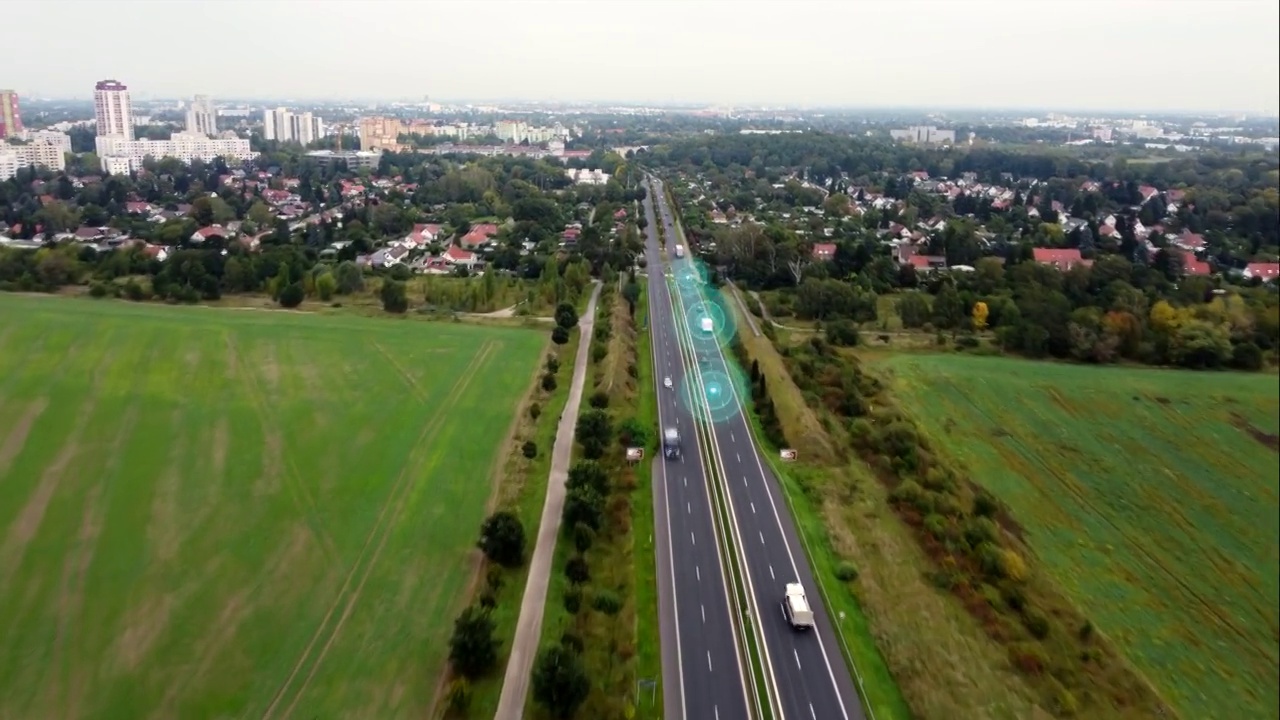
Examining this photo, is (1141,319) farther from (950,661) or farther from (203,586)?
(203,586)

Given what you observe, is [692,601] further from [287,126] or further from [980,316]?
[287,126]

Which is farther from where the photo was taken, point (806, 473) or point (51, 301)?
point (51, 301)

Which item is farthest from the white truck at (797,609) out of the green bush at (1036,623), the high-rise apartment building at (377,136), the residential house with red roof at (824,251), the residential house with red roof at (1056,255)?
the high-rise apartment building at (377,136)

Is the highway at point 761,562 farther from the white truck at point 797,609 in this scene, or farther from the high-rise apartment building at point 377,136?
the high-rise apartment building at point 377,136

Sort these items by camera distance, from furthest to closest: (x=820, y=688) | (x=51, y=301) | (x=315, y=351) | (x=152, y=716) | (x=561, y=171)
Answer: (x=561, y=171), (x=51, y=301), (x=315, y=351), (x=820, y=688), (x=152, y=716)

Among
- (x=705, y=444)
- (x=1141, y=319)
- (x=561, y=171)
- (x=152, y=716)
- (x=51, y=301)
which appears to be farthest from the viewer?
(x=561, y=171)

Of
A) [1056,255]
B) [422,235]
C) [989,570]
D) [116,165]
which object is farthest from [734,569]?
[116,165]

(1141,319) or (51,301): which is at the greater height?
(1141,319)

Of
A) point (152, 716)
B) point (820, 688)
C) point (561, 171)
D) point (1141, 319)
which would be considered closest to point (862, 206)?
point (561, 171)
